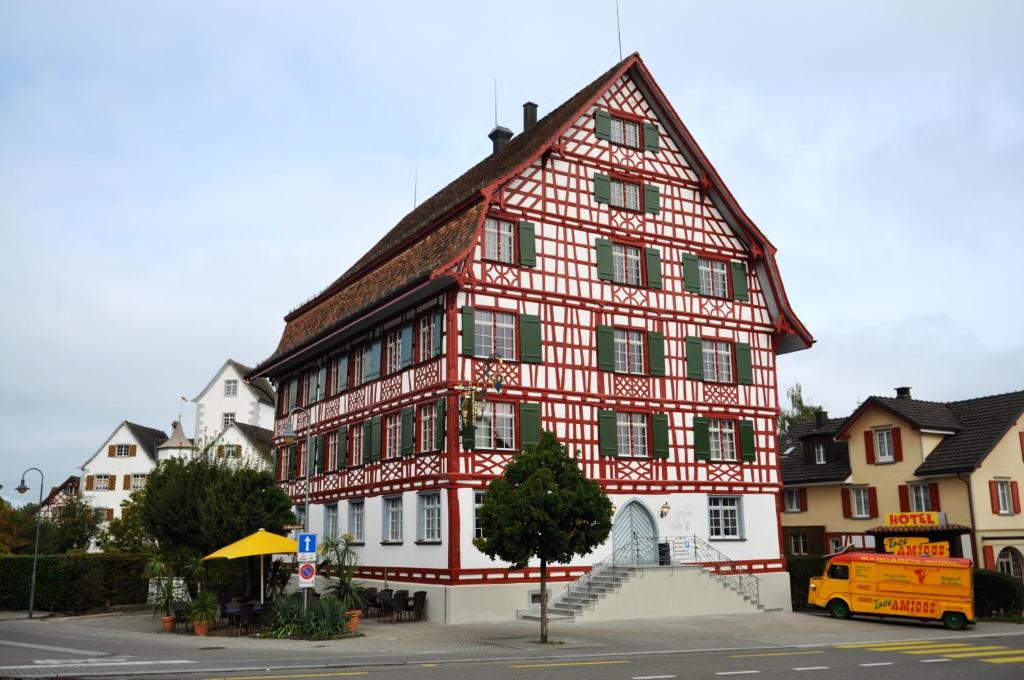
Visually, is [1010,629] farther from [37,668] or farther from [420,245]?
[37,668]

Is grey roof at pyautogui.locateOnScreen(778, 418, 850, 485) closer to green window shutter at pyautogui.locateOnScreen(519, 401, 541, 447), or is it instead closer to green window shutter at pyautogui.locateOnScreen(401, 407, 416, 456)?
green window shutter at pyautogui.locateOnScreen(519, 401, 541, 447)

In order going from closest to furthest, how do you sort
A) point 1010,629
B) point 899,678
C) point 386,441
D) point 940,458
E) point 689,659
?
1. point 899,678
2. point 689,659
3. point 1010,629
4. point 386,441
5. point 940,458

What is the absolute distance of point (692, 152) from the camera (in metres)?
32.6

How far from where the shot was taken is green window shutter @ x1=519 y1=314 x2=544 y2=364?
28031mm

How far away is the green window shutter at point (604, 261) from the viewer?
3020 centimetres

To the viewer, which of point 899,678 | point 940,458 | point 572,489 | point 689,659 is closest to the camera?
point 899,678

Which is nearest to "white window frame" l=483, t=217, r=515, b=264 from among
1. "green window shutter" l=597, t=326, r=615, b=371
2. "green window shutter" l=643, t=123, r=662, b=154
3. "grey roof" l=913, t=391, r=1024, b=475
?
"green window shutter" l=597, t=326, r=615, b=371

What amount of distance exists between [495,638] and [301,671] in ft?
23.2

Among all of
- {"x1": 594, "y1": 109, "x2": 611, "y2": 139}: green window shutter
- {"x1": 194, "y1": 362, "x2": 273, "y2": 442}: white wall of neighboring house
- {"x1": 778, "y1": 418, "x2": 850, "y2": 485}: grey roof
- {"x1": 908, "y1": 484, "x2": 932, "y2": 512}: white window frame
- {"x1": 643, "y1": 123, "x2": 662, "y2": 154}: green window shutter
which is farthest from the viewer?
{"x1": 194, "y1": 362, "x2": 273, "y2": 442}: white wall of neighboring house

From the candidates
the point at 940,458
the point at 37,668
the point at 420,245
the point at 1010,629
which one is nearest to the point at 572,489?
the point at 37,668

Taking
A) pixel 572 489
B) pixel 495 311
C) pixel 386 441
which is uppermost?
pixel 495 311

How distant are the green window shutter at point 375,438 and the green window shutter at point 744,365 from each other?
12060mm

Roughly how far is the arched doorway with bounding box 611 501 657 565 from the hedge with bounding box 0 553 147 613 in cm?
1564

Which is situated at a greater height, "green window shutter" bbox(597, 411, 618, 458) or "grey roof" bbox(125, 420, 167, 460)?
"grey roof" bbox(125, 420, 167, 460)
